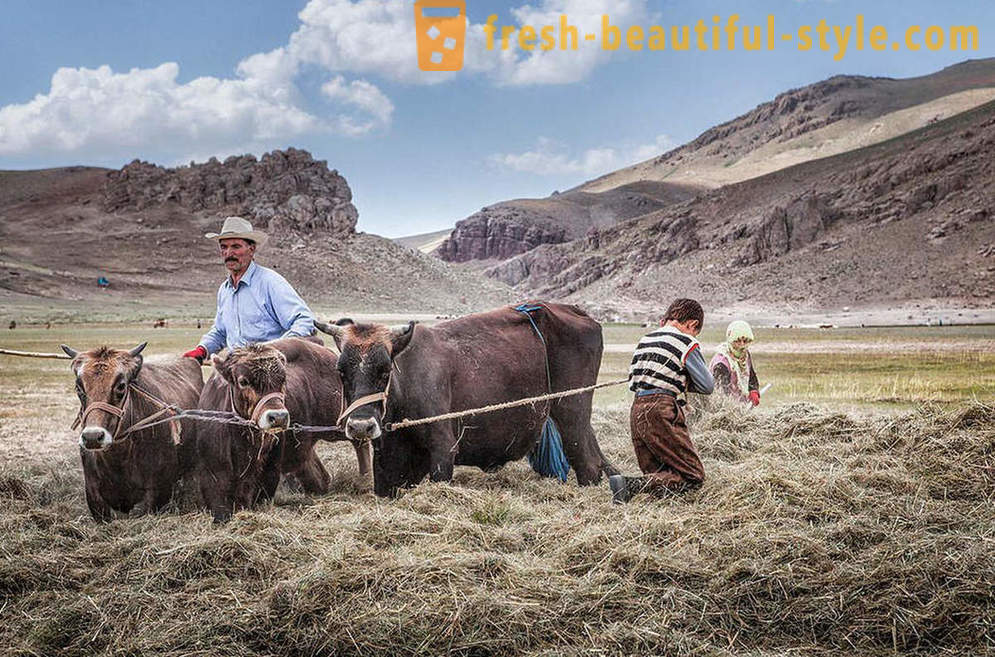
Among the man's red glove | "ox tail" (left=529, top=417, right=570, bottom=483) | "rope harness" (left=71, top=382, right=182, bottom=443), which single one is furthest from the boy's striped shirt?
the man's red glove

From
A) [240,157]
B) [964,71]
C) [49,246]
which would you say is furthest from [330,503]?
[964,71]

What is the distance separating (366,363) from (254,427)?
1.08 m

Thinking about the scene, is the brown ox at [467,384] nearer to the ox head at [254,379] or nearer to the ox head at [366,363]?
the ox head at [366,363]

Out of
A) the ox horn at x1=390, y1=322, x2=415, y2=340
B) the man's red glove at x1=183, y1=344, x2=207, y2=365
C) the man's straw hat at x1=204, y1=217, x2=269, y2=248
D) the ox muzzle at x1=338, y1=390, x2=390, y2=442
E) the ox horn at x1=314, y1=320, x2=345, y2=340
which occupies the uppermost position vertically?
the man's straw hat at x1=204, y1=217, x2=269, y2=248

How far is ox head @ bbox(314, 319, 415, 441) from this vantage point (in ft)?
20.6

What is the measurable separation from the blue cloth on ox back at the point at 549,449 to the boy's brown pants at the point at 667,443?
189 centimetres

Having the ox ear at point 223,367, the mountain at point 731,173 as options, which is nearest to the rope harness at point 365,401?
the ox ear at point 223,367

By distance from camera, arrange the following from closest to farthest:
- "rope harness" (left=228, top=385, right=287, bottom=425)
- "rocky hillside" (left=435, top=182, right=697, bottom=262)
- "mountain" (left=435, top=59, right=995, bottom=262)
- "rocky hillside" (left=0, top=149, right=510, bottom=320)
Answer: "rope harness" (left=228, top=385, right=287, bottom=425) < "rocky hillside" (left=0, top=149, right=510, bottom=320) < "mountain" (left=435, top=59, right=995, bottom=262) < "rocky hillside" (left=435, top=182, right=697, bottom=262)

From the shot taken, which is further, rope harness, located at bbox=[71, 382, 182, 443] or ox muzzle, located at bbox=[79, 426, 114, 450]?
rope harness, located at bbox=[71, 382, 182, 443]

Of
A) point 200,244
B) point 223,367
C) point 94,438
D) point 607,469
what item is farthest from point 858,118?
point 94,438

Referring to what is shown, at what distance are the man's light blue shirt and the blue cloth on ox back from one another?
2462 millimetres

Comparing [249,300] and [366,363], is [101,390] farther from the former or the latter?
[366,363]

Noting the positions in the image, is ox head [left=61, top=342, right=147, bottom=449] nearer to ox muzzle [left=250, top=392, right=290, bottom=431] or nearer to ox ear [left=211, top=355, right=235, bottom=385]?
ox ear [left=211, top=355, right=235, bottom=385]

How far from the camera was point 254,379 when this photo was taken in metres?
6.21
